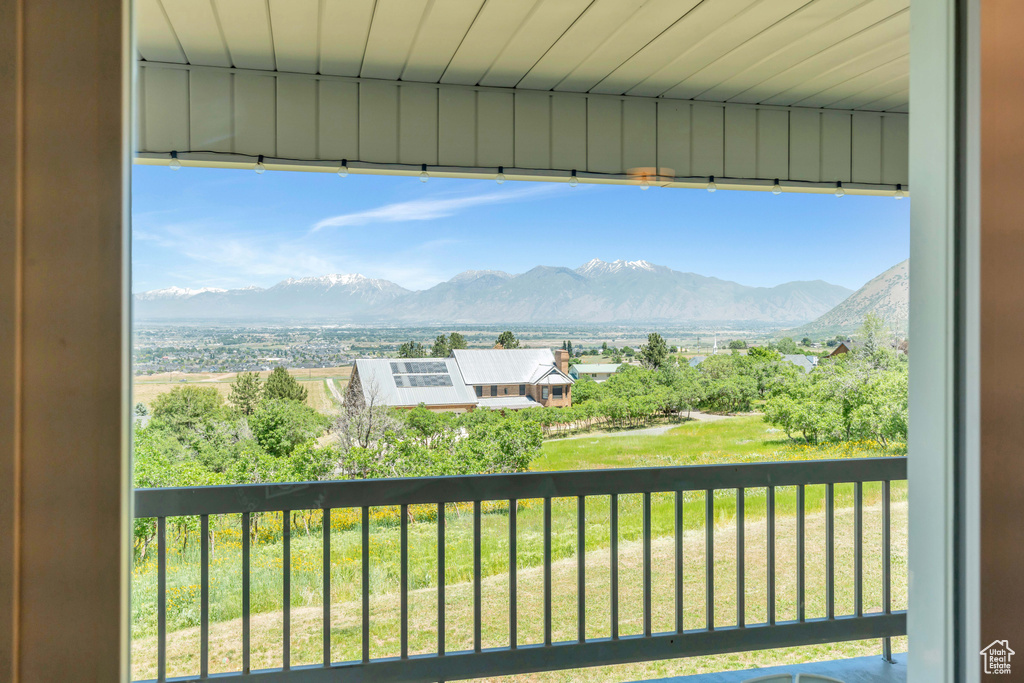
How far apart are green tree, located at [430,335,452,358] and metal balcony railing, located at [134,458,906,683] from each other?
1.47ft

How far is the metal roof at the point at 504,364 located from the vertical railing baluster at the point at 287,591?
29.7 inches

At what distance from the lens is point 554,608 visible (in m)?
1.93

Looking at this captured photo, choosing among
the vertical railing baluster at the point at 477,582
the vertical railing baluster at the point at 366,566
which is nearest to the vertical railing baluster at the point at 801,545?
the vertical railing baluster at the point at 477,582

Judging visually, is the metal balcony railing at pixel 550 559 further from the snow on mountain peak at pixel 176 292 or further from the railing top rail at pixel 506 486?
the snow on mountain peak at pixel 176 292

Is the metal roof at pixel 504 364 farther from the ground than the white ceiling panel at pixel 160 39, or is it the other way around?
the white ceiling panel at pixel 160 39

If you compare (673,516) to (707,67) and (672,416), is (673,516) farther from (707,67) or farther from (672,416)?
(707,67)

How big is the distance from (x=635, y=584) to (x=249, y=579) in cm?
126

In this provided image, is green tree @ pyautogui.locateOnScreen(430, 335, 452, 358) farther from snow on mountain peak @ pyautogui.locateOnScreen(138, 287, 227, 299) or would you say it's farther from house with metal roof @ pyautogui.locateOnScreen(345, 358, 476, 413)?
snow on mountain peak @ pyautogui.locateOnScreen(138, 287, 227, 299)

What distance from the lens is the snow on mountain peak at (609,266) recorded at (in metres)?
2.21

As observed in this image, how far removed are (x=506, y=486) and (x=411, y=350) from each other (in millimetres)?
585

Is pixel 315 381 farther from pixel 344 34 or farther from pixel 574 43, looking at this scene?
pixel 574 43

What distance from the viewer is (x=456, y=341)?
6.88 feet
